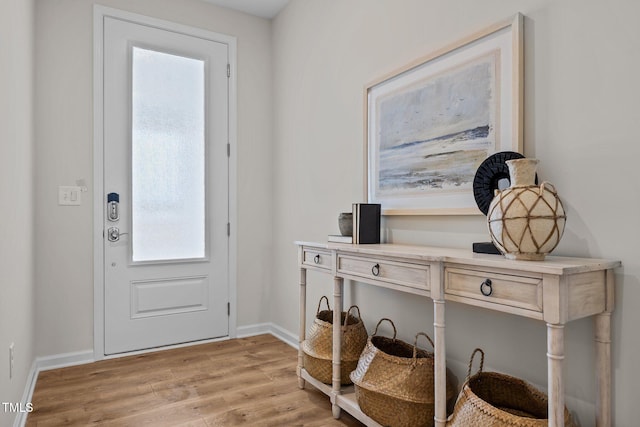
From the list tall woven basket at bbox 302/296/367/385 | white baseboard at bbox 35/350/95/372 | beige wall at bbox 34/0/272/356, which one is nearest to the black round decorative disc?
tall woven basket at bbox 302/296/367/385

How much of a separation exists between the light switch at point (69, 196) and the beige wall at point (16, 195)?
0.80 ft

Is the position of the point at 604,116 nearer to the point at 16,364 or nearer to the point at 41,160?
the point at 16,364

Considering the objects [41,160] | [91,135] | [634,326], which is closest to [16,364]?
[41,160]

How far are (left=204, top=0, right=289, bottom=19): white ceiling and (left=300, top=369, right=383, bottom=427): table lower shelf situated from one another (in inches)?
111

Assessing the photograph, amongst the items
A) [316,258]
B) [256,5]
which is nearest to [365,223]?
[316,258]

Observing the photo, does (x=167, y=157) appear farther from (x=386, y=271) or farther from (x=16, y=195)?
(x=386, y=271)

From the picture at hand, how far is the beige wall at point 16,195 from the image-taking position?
Answer: 159 cm

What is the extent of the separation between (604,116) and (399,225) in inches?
40.2

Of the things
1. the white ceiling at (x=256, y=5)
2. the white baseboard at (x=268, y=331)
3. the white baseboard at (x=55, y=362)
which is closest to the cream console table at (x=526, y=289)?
the white baseboard at (x=268, y=331)

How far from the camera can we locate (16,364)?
1.88 m

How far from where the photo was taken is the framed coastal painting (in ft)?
5.27

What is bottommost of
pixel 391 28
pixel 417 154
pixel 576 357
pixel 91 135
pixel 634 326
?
pixel 576 357

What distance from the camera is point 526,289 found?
1210mm

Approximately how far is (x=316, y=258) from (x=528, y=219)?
3.93ft
